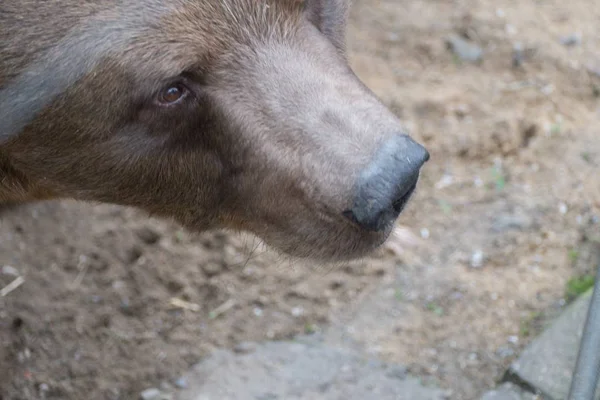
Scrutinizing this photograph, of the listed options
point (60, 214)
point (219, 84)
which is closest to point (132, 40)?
point (219, 84)

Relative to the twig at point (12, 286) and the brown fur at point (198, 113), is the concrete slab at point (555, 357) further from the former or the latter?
Answer: the twig at point (12, 286)

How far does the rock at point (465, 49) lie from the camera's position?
16.6 feet

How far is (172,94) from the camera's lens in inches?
99.4

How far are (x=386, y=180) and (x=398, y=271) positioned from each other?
154 centimetres

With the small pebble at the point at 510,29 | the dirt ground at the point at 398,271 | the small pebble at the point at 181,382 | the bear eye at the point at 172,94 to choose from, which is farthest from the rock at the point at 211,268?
the small pebble at the point at 510,29

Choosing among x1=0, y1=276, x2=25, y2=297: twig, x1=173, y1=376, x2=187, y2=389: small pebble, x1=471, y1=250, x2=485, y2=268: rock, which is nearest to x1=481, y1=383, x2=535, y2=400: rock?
x1=471, y1=250, x2=485, y2=268: rock

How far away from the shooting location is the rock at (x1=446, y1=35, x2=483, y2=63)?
5074 millimetres

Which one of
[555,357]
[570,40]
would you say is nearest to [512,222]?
[555,357]

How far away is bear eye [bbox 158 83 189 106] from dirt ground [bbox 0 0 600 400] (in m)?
0.73

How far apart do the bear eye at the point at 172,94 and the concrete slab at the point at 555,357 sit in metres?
1.61

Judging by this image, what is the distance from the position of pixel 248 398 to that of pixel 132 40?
152cm

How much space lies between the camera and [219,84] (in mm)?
2566

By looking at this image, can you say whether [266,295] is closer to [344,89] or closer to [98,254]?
[98,254]

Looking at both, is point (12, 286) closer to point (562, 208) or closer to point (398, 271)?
point (398, 271)
